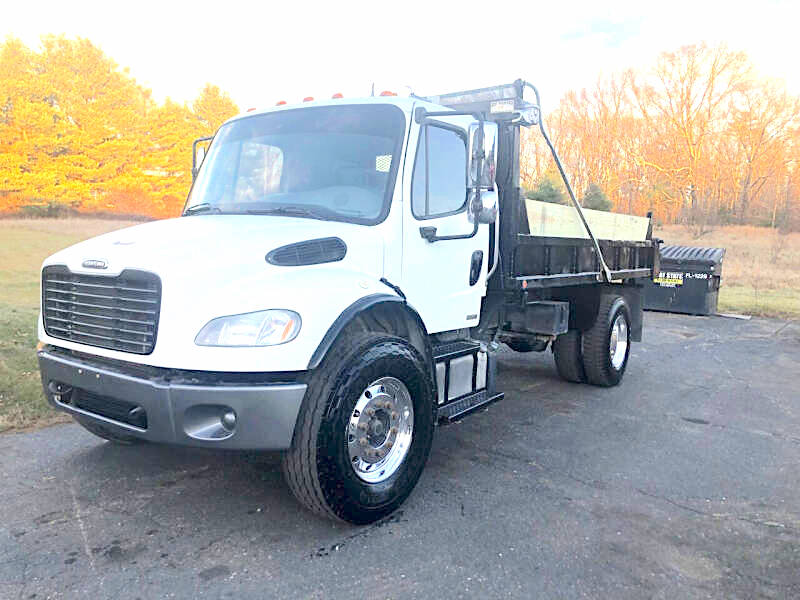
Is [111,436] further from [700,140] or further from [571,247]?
[700,140]

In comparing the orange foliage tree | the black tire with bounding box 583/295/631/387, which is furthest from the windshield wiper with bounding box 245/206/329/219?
the orange foliage tree

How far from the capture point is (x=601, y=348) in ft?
23.5

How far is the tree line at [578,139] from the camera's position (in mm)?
29375

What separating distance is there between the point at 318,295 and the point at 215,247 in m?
0.63

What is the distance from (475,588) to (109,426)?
2.14m

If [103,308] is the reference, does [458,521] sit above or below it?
below

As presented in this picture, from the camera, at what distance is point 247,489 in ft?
13.4

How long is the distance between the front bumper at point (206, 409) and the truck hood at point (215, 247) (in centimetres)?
55

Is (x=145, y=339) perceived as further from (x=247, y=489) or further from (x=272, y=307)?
(x=247, y=489)

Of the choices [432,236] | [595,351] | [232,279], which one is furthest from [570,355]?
[232,279]

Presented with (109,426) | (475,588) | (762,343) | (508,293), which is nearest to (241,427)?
(109,426)

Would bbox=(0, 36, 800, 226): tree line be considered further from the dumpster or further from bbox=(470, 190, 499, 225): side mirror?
bbox=(470, 190, 499, 225): side mirror

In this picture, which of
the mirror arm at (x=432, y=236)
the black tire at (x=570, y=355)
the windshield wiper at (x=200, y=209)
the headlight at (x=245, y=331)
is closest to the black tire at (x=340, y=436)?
the headlight at (x=245, y=331)

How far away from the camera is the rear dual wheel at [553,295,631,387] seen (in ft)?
23.5
